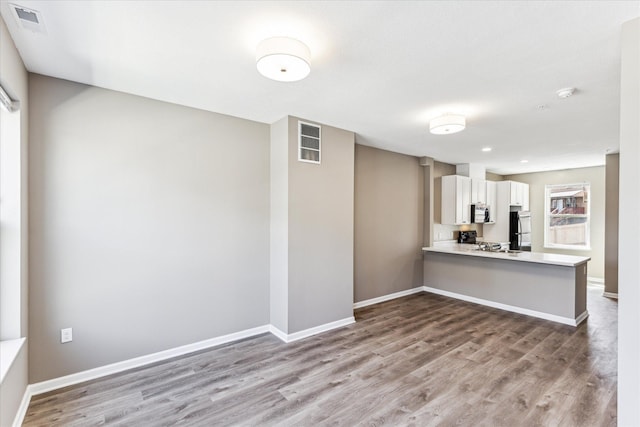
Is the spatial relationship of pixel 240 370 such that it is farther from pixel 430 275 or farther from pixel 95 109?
pixel 430 275

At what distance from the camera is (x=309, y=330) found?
3582mm

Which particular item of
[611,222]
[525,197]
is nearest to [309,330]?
[611,222]

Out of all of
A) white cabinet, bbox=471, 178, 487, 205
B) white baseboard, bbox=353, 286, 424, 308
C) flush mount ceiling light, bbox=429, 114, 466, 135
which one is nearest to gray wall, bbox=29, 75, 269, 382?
white baseboard, bbox=353, 286, 424, 308

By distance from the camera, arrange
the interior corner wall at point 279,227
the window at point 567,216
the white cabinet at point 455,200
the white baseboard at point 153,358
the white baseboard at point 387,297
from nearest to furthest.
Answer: the white baseboard at point 153,358 → the interior corner wall at point 279,227 → the white baseboard at point 387,297 → the white cabinet at point 455,200 → the window at point 567,216

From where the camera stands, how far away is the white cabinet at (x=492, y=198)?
651cm

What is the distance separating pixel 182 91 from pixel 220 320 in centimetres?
244

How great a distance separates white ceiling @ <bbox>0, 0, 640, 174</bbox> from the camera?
66.2 inches

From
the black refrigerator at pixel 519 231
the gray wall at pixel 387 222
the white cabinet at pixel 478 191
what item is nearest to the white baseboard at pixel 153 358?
the gray wall at pixel 387 222

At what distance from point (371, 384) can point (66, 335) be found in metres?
2.66

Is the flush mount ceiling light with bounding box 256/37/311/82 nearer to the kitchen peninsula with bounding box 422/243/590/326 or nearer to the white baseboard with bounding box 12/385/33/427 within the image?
the white baseboard with bounding box 12/385/33/427

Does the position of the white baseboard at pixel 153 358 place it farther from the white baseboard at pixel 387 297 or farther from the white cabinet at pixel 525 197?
the white cabinet at pixel 525 197

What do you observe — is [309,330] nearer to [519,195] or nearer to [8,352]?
[8,352]

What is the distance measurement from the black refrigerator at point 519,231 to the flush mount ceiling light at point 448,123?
4.36 m

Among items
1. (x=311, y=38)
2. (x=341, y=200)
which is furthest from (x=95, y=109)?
(x=341, y=200)
